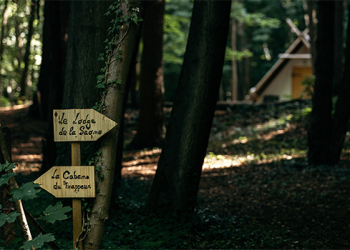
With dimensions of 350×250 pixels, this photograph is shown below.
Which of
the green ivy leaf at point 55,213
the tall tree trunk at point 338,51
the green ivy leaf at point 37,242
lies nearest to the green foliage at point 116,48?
the green ivy leaf at point 55,213

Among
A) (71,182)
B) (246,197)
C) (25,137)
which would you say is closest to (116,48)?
(71,182)

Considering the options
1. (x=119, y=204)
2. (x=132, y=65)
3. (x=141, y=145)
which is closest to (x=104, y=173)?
(x=119, y=204)

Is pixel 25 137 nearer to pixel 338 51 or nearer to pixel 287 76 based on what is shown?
pixel 338 51

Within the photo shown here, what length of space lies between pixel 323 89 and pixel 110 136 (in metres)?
7.47

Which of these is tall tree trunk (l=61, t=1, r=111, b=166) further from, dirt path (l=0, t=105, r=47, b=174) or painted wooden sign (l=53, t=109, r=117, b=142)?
dirt path (l=0, t=105, r=47, b=174)

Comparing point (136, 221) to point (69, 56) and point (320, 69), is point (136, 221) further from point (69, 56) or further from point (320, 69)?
point (320, 69)

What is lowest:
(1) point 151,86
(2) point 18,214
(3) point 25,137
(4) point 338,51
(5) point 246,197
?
(5) point 246,197

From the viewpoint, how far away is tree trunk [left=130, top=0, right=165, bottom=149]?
12.7 m

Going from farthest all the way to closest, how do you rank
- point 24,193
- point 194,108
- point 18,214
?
1. point 194,108
2. point 24,193
3. point 18,214

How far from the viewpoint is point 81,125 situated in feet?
11.4

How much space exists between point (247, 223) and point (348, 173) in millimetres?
3675

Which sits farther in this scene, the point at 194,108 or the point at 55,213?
the point at 194,108

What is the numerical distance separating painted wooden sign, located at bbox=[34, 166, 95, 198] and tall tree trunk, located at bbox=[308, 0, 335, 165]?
24.7ft

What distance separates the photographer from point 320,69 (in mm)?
9391
